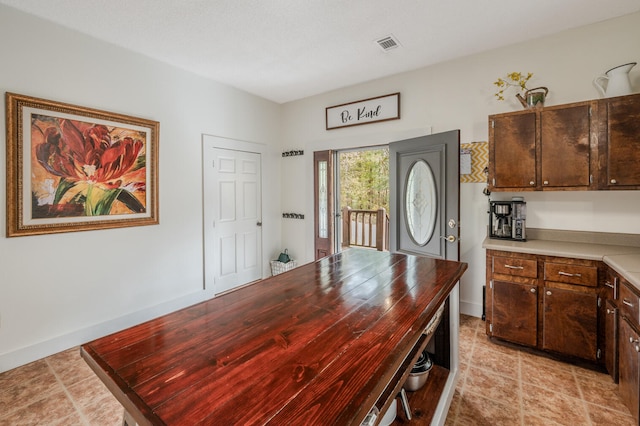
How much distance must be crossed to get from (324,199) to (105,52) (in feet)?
9.60

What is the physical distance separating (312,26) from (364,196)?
18.1 ft

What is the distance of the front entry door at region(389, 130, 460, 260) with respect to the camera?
282 cm

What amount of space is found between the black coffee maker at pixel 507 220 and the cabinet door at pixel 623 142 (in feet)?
2.01

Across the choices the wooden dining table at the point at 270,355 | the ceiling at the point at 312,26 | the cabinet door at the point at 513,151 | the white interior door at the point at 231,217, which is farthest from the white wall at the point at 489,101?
the wooden dining table at the point at 270,355

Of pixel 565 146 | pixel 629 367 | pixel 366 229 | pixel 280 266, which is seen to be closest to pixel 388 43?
pixel 565 146

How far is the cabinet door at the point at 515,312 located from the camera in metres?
2.39

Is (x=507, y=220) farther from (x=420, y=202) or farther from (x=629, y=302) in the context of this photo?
(x=629, y=302)

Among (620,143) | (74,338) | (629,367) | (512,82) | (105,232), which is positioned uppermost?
(512,82)

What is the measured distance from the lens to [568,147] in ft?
7.86

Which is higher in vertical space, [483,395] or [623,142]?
[623,142]

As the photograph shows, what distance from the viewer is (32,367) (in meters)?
2.34

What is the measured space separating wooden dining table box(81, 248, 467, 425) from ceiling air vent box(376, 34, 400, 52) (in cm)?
235

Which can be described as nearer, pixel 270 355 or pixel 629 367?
pixel 270 355

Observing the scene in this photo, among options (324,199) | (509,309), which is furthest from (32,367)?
(509,309)
